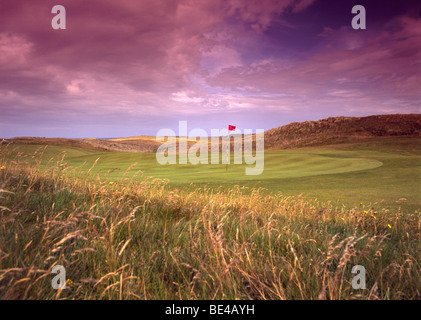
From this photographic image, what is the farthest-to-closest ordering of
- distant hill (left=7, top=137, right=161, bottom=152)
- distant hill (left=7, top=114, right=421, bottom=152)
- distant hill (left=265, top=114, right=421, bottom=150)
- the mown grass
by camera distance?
distant hill (left=7, top=137, right=161, bottom=152) → distant hill (left=265, top=114, right=421, bottom=150) → distant hill (left=7, top=114, right=421, bottom=152) → the mown grass

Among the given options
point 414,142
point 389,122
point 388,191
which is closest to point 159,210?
point 388,191

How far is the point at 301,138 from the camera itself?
56500 mm

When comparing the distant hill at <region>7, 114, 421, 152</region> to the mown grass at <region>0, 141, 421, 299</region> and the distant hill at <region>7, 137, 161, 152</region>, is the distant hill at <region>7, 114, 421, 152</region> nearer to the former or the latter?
the distant hill at <region>7, 137, 161, 152</region>

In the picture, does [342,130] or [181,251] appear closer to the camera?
[181,251]

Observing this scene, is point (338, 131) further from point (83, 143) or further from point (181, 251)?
point (83, 143)

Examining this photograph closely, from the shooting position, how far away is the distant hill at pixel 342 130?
48.6 m

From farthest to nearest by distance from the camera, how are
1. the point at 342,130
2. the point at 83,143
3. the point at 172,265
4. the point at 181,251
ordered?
the point at 83,143, the point at 342,130, the point at 181,251, the point at 172,265

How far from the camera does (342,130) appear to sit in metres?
54.1

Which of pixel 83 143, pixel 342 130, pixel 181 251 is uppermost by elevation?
pixel 342 130

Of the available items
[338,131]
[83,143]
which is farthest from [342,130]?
[83,143]

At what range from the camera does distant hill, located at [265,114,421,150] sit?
48625 mm

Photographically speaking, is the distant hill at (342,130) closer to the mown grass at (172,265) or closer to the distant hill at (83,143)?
the distant hill at (83,143)

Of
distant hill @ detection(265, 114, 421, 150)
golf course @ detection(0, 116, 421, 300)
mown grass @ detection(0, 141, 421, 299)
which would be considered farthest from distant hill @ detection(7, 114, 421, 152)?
mown grass @ detection(0, 141, 421, 299)

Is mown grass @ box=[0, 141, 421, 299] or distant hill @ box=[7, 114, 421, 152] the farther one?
distant hill @ box=[7, 114, 421, 152]
